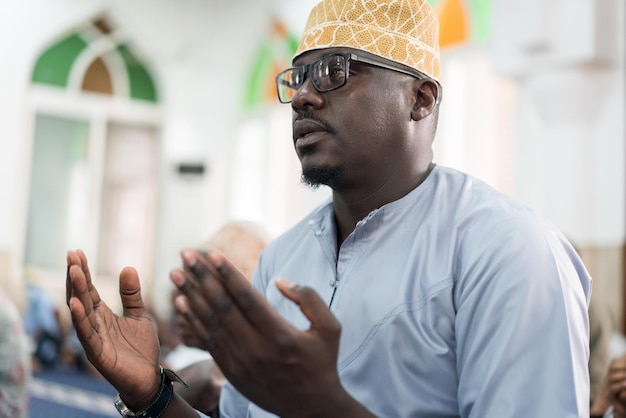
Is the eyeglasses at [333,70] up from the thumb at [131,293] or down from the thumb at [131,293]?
up

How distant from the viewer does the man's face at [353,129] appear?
1.84m

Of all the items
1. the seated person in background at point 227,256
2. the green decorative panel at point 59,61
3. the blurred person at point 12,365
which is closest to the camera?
the seated person in background at point 227,256

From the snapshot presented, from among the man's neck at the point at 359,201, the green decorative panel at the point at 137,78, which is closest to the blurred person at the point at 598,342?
the man's neck at the point at 359,201

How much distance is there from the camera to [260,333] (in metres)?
1.27

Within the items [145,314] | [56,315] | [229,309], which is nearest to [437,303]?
[229,309]

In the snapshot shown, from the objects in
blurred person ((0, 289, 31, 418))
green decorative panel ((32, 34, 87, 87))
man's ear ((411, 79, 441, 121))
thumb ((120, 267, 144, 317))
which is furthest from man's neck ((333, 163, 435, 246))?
green decorative panel ((32, 34, 87, 87))

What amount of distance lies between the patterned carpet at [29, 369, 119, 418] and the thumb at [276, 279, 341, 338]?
4.56m

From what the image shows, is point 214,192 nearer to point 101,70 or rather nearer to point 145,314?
point 101,70

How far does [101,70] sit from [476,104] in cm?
579

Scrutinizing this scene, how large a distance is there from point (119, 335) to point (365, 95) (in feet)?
2.34

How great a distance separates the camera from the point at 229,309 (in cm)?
127

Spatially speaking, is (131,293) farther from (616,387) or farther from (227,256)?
(227,256)

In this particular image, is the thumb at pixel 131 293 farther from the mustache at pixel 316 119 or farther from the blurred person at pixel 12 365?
the blurred person at pixel 12 365

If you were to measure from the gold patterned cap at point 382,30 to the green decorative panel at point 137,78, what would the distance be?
1046cm
